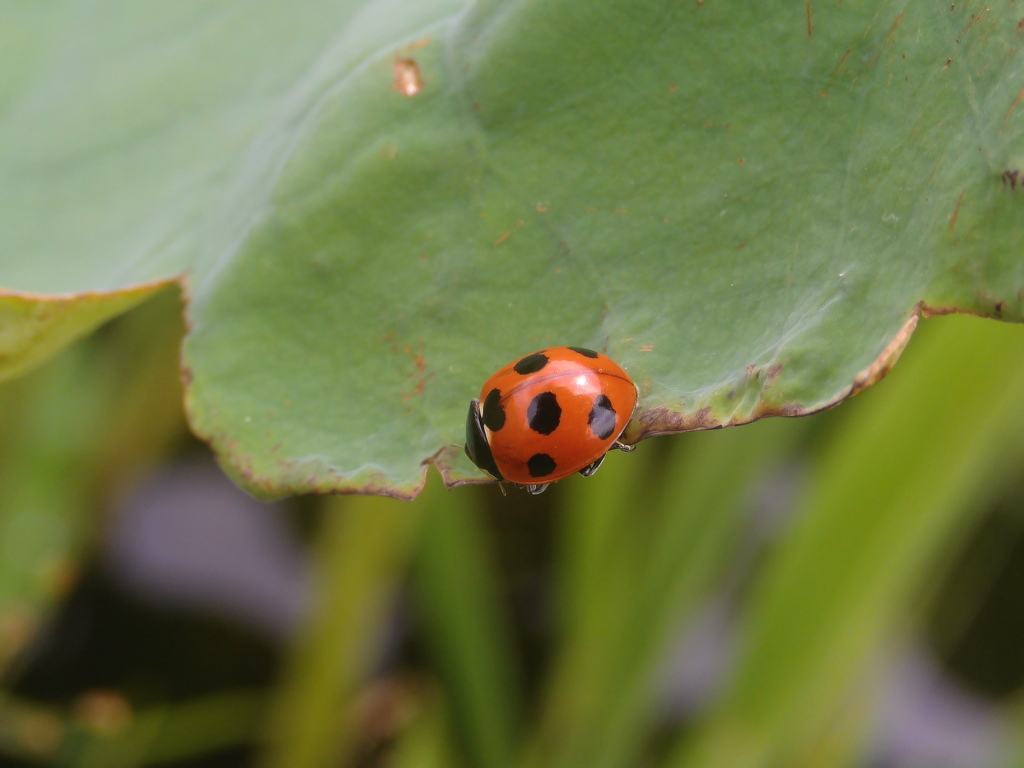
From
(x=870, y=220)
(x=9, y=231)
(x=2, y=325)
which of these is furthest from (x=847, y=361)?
(x=9, y=231)

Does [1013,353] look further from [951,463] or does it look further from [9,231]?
[9,231]

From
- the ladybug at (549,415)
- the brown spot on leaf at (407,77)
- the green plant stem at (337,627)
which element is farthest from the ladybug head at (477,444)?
the green plant stem at (337,627)

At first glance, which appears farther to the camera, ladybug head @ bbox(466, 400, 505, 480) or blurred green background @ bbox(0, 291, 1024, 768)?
blurred green background @ bbox(0, 291, 1024, 768)

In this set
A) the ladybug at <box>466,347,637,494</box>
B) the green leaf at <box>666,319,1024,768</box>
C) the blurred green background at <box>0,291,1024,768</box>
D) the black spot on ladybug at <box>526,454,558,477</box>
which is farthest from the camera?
the blurred green background at <box>0,291,1024,768</box>

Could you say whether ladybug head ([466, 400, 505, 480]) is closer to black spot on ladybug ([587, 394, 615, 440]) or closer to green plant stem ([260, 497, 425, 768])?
black spot on ladybug ([587, 394, 615, 440])

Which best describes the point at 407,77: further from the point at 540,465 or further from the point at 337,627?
the point at 337,627

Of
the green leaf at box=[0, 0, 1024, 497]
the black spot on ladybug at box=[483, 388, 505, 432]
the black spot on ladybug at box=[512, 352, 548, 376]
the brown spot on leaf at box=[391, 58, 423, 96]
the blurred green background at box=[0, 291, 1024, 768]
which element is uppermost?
the brown spot on leaf at box=[391, 58, 423, 96]

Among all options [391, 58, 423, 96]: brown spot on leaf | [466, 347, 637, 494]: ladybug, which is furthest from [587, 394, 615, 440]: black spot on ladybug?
[391, 58, 423, 96]: brown spot on leaf

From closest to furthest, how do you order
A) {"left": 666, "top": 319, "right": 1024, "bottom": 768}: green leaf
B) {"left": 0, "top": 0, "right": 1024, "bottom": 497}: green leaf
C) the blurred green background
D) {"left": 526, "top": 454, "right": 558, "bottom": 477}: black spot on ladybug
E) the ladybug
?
1. {"left": 0, "top": 0, "right": 1024, "bottom": 497}: green leaf
2. the ladybug
3. {"left": 526, "top": 454, "right": 558, "bottom": 477}: black spot on ladybug
4. {"left": 666, "top": 319, "right": 1024, "bottom": 768}: green leaf
5. the blurred green background
